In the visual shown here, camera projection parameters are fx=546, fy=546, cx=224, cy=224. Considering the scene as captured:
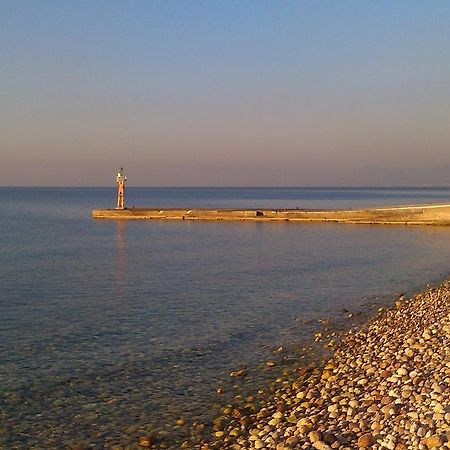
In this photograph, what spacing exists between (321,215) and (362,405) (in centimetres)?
5129

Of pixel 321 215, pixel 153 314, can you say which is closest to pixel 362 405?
pixel 153 314

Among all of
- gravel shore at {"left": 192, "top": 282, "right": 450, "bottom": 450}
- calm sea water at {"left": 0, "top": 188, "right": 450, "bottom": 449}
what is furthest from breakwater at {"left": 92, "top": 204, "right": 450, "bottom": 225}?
gravel shore at {"left": 192, "top": 282, "right": 450, "bottom": 450}

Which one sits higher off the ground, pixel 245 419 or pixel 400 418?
pixel 400 418

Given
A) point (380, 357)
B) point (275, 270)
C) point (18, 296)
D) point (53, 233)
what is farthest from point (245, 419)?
point (53, 233)

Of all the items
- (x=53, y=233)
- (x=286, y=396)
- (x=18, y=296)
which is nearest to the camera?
(x=286, y=396)

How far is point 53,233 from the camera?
54219 millimetres

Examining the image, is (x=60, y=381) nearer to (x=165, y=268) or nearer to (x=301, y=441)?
(x=301, y=441)

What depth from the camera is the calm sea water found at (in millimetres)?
10789

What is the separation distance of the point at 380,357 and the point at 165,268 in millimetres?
19243

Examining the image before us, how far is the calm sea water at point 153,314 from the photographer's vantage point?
1079 cm

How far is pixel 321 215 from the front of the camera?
197 ft

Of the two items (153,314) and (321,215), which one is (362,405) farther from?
(321,215)

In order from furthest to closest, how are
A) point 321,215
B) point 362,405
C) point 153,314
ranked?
point 321,215 → point 153,314 → point 362,405

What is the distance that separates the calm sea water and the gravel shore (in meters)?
1.42
